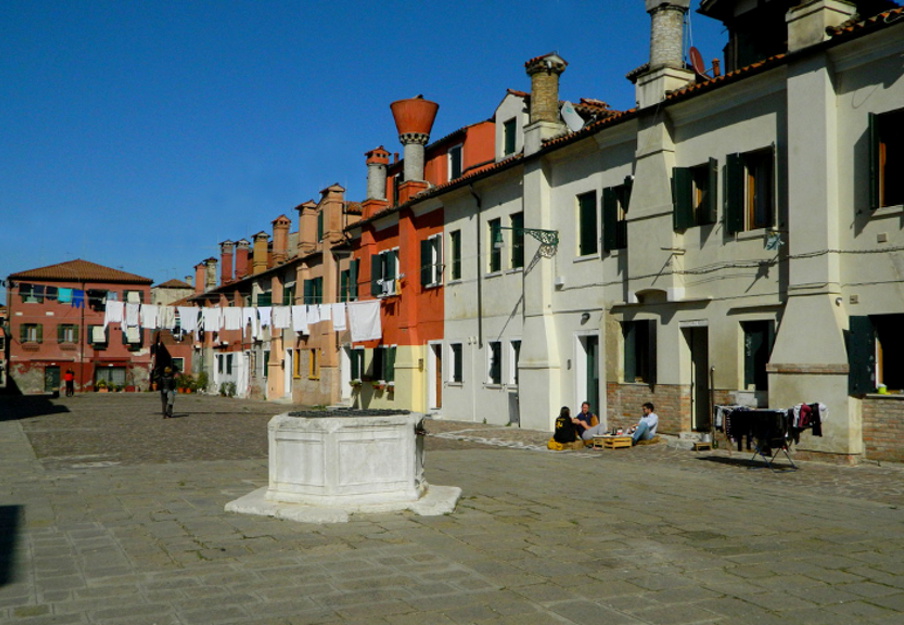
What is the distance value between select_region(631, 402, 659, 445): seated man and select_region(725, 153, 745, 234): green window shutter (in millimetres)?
3805

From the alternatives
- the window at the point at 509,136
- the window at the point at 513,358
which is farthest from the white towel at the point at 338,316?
the window at the point at 513,358

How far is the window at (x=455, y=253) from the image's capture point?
1019 inches

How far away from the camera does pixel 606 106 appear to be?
971 inches

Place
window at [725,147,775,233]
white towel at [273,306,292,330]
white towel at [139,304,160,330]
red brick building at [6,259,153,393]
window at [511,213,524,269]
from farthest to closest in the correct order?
red brick building at [6,259,153,393] < white towel at [139,304,160,330] < white towel at [273,306,292,330] < window at [511,213,524,269] < window at [725,147,775,233]

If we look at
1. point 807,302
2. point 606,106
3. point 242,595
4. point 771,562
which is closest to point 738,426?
point 807,302

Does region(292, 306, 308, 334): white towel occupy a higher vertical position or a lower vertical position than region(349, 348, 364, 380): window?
higher

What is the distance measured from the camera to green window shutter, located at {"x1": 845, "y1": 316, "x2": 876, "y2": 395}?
1337 cm

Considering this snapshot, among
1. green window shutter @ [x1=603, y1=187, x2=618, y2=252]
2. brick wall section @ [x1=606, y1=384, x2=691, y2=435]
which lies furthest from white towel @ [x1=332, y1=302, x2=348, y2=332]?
brick wall section @ [x1=606, y1=384, x2=691, y2=435]

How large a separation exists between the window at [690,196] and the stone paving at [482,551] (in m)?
5.48

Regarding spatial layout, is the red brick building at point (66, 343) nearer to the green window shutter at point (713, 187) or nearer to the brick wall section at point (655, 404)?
the brick wall section at point (655, 404)

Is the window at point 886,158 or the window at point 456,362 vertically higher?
the window at point 886,158

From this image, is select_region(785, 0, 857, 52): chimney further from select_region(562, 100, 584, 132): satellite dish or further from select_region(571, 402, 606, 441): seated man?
select_region(571, 402, 606, 441): seated man

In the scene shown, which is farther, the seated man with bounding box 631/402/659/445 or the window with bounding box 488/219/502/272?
the window with bounding box 488/219/502/272

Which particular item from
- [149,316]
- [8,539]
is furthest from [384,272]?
[8,539]
